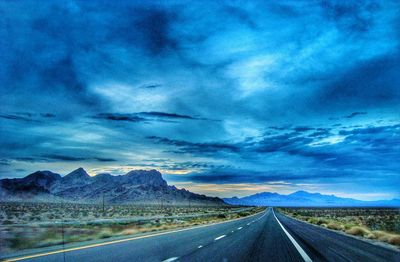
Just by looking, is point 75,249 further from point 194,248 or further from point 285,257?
point 285,257

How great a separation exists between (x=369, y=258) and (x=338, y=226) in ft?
67.9

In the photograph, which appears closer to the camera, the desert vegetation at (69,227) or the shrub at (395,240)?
the desert vegetation at (69,227)

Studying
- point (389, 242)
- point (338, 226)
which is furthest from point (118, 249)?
point (338, 226)

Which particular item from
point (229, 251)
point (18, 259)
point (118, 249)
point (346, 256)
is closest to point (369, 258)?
point (346, 256)

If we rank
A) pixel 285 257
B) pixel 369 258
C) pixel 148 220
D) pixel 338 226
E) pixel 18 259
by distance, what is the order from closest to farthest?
pixel 18 259
pixel 285 257
pixel 369 258
pixel 338 226
pixel 148 220

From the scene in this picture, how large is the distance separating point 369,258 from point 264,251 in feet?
10.2

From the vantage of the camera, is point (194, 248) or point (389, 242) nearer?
point (194, 248)

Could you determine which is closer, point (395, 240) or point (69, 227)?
point (395, 240)

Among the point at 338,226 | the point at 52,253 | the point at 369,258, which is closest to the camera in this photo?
the point at 52,253

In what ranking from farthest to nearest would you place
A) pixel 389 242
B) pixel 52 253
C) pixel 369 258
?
pixel 389 242
pixel 369 258
pixel 52 253

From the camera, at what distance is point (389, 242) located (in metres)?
17.7

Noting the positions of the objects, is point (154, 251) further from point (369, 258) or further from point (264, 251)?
point (369, 258)

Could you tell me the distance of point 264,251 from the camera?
11742 mm

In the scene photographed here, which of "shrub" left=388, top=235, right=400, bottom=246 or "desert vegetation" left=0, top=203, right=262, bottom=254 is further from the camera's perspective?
"shrub" left=388, top=235, right=400, bottom=246
